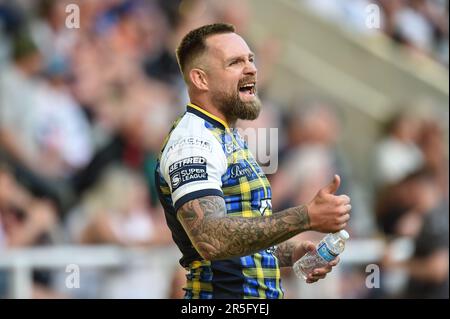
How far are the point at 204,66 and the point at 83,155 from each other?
5266 millimetres

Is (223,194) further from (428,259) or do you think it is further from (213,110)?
(428,259)

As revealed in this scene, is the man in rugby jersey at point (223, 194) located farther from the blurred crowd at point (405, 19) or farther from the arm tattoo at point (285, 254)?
the blurred crowd at point (405, 19)

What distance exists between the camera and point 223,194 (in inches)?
209

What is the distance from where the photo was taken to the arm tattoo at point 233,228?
5.03m

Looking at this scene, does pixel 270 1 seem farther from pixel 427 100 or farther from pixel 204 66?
pixel 204 66

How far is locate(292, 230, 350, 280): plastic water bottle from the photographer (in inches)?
213

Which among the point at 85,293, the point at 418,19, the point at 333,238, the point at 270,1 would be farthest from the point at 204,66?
the point at 418,19

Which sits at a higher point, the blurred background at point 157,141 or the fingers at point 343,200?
the blurred background at point 157,141

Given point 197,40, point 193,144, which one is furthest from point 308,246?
point 197,40

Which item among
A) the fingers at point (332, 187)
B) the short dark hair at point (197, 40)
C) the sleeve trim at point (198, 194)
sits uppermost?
the short dark hair at point (197, 40)

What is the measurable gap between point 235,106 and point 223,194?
20.5 inches

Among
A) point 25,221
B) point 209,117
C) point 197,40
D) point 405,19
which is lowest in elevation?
point 209,117

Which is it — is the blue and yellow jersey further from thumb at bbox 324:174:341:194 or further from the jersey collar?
thumb at bbox 324:174:341:194

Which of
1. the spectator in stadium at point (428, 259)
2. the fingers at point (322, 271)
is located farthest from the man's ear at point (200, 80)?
the spectator in stadium at point (428, 259)
